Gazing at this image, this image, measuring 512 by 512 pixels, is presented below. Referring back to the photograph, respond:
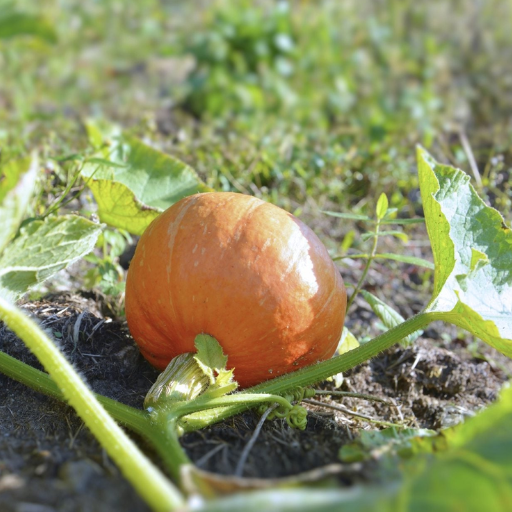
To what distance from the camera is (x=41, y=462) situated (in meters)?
1.36

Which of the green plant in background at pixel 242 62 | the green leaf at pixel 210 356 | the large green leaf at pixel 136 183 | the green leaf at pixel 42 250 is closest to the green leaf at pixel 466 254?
the green leaf at pixel 210 356

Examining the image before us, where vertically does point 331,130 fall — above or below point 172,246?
below

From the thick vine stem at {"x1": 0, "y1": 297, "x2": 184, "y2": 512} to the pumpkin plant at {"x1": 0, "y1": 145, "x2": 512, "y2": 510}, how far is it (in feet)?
0.21

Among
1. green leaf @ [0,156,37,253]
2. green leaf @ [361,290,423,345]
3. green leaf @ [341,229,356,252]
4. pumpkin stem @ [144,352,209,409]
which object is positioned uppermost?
green leaf @ [0,156,37,253]

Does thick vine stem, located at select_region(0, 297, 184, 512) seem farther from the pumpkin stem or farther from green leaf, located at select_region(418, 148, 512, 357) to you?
green leaf, located at select_region(418, 148, 512, 357)

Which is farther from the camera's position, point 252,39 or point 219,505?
point 252,39

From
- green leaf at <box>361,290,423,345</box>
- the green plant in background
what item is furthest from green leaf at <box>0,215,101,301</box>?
the green plant in background

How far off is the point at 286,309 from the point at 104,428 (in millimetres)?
596

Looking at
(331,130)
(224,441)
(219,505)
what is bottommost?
(331,130)

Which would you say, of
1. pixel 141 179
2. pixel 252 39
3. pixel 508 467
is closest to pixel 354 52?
pixel 252 39

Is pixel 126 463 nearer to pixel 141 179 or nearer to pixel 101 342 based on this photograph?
pixel 101 342

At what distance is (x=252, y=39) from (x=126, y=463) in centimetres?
501

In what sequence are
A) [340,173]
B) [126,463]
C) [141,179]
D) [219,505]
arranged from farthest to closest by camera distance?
[340,173]
[141,179]
[126,463]
[219,505]

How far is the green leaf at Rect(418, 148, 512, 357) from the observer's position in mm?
1672
